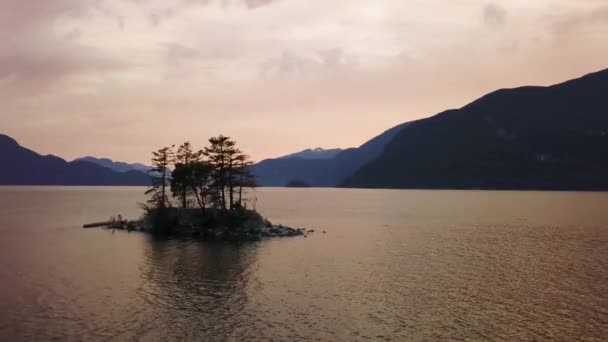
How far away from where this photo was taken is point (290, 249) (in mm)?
80812

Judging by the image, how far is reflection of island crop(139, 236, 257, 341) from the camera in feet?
125

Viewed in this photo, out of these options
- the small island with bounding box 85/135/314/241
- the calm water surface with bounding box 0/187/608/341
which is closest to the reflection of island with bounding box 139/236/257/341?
the calm water surface with bounding box 0/187/608/341

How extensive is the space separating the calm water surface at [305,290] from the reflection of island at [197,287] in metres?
0.17

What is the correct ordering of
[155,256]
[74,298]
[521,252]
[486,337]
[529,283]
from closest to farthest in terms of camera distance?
[486,337]
[74,298]
[529,283]
[155,256]
[521,252]

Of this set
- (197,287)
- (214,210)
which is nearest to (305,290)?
(197,287)

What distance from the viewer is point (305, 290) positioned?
50344 millimetres

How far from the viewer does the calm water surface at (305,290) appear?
37281 millimetres

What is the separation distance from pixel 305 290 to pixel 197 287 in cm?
1202

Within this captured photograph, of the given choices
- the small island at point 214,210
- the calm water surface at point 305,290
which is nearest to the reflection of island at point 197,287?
the calm water surface at point 305,290

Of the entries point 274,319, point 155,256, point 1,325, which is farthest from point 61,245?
point 274,319

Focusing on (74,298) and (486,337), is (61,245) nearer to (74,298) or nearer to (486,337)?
(74,298)

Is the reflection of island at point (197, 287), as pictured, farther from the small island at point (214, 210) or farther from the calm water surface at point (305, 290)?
the small island at point (214, 210)

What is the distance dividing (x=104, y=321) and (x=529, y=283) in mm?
45852

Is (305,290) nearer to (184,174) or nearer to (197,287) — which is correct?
(197,287)
